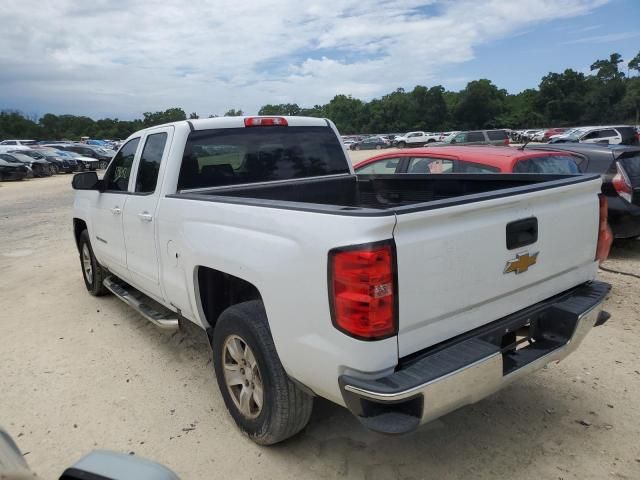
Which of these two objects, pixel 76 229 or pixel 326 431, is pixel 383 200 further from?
pixel 76 229

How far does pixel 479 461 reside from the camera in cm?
284

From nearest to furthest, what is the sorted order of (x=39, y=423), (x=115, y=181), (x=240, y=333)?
(x=240, y=333) < (x=39, y=423) < (x=115, y=181)

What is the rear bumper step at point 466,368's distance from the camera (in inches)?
84.7

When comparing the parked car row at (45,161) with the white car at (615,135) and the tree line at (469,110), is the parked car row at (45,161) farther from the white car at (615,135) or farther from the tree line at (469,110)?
the tree line at (469,110)

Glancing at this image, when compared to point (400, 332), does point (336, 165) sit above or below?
above

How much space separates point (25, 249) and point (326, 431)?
8.26 meters

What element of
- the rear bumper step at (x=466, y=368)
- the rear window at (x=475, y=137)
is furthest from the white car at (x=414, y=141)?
the rear bumper step at (x=466, y=368)

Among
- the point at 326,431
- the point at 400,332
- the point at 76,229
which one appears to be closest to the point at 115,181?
the point at 76,229

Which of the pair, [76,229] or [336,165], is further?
[76,229]

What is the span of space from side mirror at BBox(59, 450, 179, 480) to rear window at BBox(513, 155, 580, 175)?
5.49m

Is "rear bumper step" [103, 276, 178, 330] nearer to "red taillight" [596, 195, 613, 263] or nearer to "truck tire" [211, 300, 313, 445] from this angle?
"truck tire" [211, 300, 313, 445]

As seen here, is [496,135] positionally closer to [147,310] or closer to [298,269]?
[147,310]

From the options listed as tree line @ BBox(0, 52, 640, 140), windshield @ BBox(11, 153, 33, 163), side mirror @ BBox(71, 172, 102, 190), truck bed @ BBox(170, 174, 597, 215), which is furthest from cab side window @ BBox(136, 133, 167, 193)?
tree line @ BBox(0, 52, 640, 140)

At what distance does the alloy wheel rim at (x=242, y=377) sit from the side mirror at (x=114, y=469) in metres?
1.28
